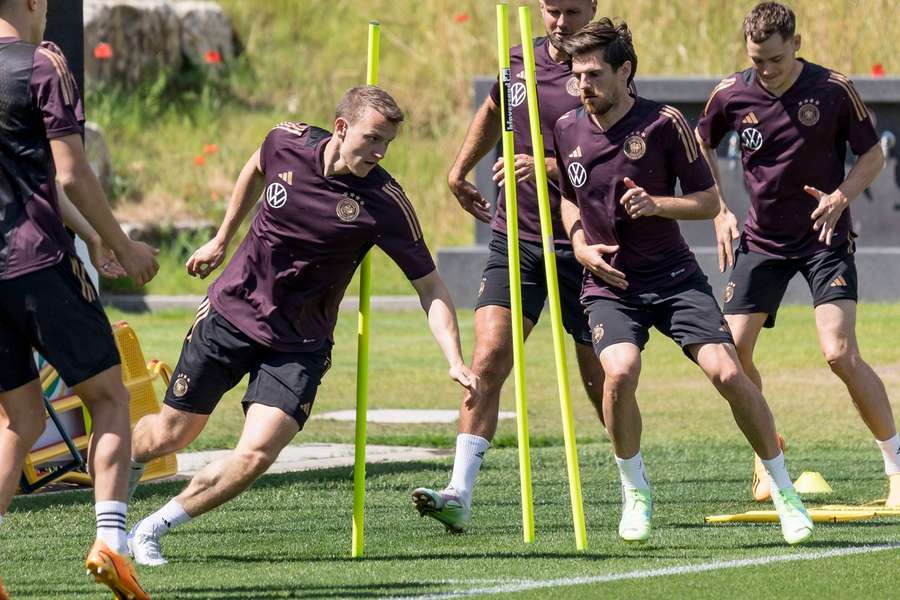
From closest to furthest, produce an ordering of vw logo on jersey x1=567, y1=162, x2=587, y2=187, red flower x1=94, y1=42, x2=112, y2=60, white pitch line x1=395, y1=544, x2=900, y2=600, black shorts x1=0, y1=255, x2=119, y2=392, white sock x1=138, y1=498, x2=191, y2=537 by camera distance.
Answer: black shorts x1=0, y1=255, x2=119, y2=392 < white pitch line x1=395, y1=544, x2=900, y2=600 < white sock x1=138, y1=498, x2=191, y2=537 < vw logo on jersey x1=567, y1=162, x2=587, y2=187 < red flower x1=94, y1=42, x2=112, y2=60

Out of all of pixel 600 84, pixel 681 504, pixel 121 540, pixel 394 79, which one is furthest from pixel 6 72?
pixel 394 79

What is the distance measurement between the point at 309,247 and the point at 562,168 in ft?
3.90

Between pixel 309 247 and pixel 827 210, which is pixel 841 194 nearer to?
pixel 827 210

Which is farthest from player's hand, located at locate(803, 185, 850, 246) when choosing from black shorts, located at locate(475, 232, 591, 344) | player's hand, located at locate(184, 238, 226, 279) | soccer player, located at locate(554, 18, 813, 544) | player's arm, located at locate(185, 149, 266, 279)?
player's hand, located at locate(184, 238, 226, 279)

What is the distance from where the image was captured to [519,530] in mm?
7723

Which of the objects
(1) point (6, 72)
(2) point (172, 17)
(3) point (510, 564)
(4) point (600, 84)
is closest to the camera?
(1) point (6, 72)

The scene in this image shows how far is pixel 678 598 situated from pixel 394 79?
2066cm

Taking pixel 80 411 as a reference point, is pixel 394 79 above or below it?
below

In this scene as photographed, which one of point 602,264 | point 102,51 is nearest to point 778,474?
point 602,264

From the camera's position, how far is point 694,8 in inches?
924

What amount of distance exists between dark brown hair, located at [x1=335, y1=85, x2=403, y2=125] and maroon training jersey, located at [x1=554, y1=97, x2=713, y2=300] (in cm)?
89

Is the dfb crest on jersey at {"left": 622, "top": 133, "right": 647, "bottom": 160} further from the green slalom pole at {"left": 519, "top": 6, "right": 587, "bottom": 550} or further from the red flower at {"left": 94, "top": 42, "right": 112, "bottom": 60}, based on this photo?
the red flower at {"left": 94, "top": 42, "right": 112, "bottom": 60}

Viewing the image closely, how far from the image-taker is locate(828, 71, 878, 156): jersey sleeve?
8.30 metres

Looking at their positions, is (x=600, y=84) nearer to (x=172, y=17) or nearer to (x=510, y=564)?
(x=510, y=564)
